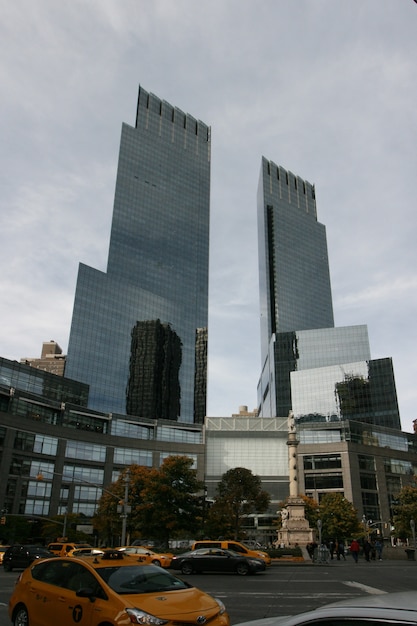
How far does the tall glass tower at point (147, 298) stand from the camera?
474 feet

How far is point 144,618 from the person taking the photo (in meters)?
7.27

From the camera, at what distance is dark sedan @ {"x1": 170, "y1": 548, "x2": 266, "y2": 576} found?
2600cm

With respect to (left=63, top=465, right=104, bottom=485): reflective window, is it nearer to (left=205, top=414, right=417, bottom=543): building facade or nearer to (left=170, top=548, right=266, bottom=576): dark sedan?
(left=205, top=414, right=417, bottom=543): building facade

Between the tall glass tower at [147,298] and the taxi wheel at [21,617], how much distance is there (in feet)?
424

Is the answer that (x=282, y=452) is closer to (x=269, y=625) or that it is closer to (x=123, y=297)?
(x=123, y=297)

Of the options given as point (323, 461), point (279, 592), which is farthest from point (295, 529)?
point (323, 461)

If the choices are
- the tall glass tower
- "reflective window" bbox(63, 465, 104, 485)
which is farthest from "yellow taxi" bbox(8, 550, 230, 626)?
the tall glass tower

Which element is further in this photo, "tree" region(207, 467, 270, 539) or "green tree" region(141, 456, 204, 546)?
"tree" region(207, 467, 270, 539)

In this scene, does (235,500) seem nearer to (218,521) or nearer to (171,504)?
(218,521)

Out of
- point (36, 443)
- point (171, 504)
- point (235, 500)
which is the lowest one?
point (171, 504)

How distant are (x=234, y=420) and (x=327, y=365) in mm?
67170

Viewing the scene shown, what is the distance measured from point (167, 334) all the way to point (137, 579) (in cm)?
15752

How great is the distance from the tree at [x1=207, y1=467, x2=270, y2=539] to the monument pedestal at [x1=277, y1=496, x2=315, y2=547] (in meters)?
9.33

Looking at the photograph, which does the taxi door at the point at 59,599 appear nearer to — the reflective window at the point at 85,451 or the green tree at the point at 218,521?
the green tree at the point at 218,521
